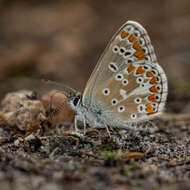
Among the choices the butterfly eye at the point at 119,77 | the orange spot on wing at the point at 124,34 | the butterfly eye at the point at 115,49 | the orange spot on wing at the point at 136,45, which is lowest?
the butterfly eye at the point at 119,77

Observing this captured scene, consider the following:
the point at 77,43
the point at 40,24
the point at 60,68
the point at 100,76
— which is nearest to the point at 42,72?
the point at 60,68


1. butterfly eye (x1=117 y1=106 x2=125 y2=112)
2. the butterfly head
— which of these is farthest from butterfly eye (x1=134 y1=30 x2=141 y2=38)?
the butterfly head

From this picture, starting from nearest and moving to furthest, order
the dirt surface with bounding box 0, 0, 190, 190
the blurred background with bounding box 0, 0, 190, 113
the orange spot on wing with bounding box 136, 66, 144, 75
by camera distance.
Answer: the dirt surface with bounding box 0, 0, 190, 190
the orange spot on wing with bounding box 136, 66, 144, 75
the blurred background with bounding box 0, 0, 190, 113

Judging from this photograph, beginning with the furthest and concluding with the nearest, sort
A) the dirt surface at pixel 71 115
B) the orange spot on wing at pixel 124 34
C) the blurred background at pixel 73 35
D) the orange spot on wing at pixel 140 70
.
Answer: the blurred background at pixel 73 35 < the orange spot on wing at pixel 140 70 < the orange spot on wing at pixel 124 34 < the dirt surface at pixel 71 115

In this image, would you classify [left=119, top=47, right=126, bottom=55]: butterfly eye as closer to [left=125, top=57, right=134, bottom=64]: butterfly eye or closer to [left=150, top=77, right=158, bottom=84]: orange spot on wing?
[left=125, top=57, right=134, bottom=64]: butterfly eye

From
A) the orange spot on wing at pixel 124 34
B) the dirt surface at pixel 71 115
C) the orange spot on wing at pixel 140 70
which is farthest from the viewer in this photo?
the orange spot on wing at pixel 140 70

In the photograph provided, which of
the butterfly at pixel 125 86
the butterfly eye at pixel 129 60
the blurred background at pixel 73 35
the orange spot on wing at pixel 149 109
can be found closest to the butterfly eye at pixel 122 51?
the butterfly at pixel 125 86

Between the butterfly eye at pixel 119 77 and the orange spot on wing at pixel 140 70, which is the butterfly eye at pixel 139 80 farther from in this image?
the butterfly eye at pixel 119 77

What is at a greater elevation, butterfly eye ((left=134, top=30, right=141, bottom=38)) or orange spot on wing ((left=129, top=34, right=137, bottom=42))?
butterfly eye ((left=134, top=30, right=141, bottom=38))
